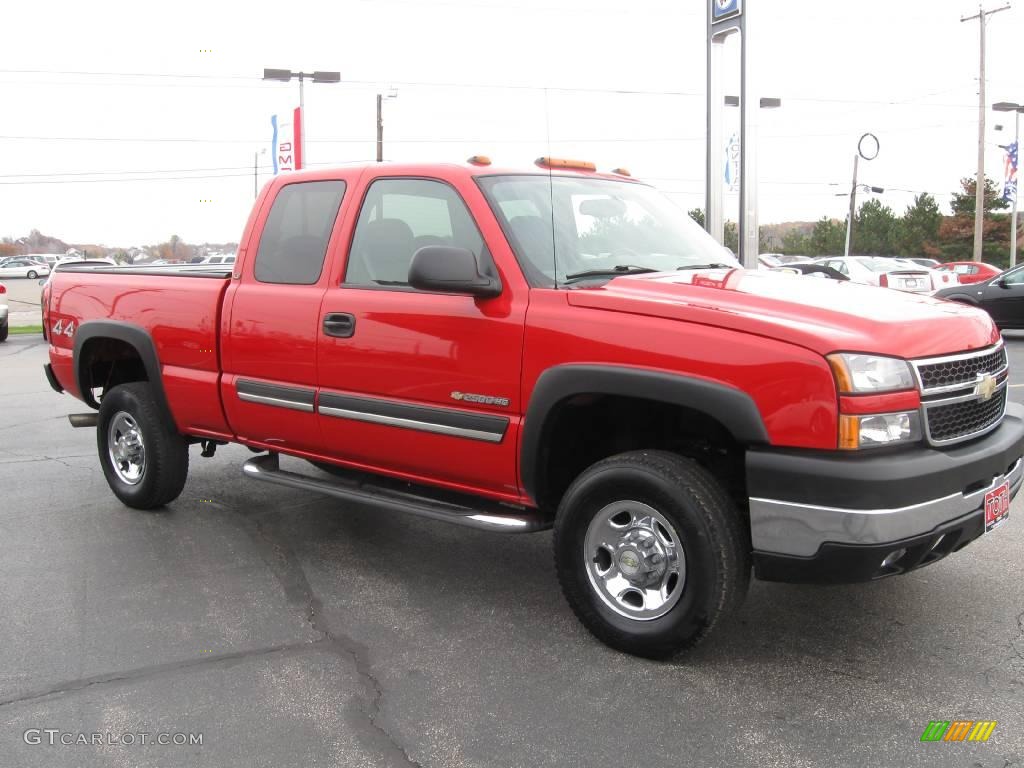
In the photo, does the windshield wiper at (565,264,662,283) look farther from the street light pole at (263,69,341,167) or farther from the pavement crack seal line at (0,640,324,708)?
the street light pole at (263,69,341,167)

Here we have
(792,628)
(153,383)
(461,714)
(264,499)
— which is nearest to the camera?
(461,714)

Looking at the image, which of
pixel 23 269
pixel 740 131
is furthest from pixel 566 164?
pixel 23 269

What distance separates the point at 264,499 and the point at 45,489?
5.16 ft

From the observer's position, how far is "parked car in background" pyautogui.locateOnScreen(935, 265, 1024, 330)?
15.5 metres

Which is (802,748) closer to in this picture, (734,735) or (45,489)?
(734,735)

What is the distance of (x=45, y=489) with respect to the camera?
6.46 metres

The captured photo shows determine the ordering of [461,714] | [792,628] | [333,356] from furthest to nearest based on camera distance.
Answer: [333,356] → [792,628] → [461,714]

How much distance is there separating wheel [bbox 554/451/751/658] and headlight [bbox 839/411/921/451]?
1.76ft

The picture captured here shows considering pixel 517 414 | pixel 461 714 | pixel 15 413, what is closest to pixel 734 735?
pixel 461 714

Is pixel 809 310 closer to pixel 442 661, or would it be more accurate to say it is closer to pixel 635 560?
pixel 635 560

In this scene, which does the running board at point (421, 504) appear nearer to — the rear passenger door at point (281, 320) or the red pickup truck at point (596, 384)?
the red pickup truck at point (596, 384)

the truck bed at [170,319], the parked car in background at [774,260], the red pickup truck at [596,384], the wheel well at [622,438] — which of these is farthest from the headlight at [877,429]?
the parked car in background at [774,260]

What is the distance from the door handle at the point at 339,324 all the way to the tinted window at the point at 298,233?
0.29 meters

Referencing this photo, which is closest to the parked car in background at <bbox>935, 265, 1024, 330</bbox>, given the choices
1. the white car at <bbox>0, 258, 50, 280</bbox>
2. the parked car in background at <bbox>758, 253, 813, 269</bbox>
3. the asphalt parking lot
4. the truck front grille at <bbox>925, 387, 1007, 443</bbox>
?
the parked car in background at <bbox>758, 253, 813, 269</bbox>
